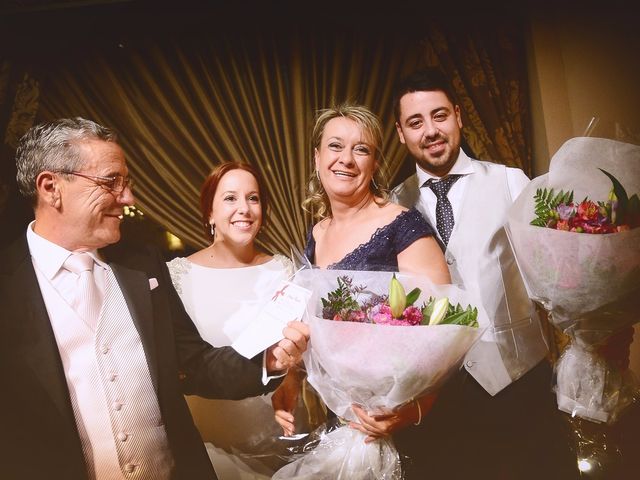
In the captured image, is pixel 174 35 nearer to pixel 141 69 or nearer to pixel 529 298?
pixel 141 69

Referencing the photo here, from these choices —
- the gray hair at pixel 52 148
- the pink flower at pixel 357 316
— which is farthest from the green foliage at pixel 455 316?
the gray hair at pixel 52 148

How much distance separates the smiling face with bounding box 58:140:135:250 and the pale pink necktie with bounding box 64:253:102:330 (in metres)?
0.05


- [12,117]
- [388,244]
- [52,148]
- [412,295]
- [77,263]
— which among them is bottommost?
[412,295]

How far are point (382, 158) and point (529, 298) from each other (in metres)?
0.69

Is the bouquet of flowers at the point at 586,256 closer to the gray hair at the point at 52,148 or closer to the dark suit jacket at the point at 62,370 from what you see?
the dark suit jacket at the point at 62,370

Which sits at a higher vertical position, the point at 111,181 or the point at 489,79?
the point at 489,79

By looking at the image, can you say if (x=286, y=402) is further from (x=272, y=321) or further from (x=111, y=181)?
(x=111, y=181)

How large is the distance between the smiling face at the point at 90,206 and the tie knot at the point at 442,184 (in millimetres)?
1092

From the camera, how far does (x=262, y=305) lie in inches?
74.7

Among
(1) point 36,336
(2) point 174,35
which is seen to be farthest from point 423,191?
(1) point 36,336

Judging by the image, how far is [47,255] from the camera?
1.85 m

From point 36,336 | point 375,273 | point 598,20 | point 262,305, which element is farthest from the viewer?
point 598,20

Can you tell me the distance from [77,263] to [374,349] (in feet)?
3.46

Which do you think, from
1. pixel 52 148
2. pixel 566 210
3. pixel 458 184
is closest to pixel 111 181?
pixel 52 148
